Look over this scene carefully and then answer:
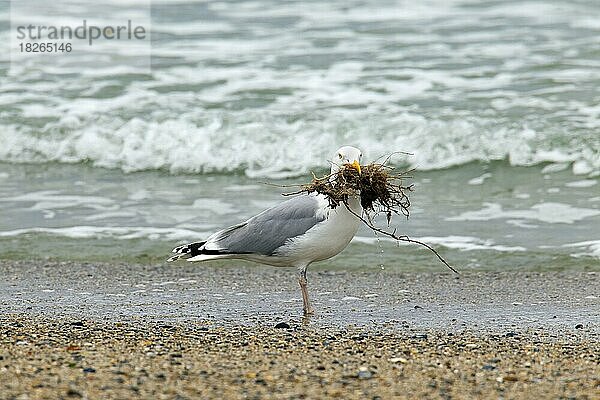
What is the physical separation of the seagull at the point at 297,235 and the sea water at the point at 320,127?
4.55ft

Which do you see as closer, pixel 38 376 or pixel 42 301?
pixel 38 376

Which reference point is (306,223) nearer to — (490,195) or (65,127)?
(490,195)

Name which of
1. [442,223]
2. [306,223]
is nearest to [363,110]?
[442,223]

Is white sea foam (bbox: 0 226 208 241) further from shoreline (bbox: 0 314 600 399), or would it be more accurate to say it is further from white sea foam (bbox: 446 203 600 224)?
shoreline (bbox: 0 314 600 399)

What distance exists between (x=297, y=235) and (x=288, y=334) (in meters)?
0.85

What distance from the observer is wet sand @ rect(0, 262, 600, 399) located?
439cm

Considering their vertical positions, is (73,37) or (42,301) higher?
(73,37)

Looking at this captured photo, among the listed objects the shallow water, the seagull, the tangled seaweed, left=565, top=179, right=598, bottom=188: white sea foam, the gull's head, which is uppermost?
the gull's head

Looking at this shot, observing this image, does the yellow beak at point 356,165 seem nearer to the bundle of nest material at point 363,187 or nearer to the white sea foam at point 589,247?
the bundle of nest material at point 363,187

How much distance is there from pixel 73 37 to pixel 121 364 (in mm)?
12392

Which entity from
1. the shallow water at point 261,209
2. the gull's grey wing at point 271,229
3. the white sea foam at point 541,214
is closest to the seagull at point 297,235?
the gull's grey wing at point 271,229

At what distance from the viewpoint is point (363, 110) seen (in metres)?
12.2

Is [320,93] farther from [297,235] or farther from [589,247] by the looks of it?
[297,235]

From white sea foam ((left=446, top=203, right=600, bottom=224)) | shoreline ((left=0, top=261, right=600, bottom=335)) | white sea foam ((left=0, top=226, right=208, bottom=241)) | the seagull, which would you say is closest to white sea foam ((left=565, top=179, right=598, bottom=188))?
white sea foam ((left=446, top=203, right=600, bottom=224))
